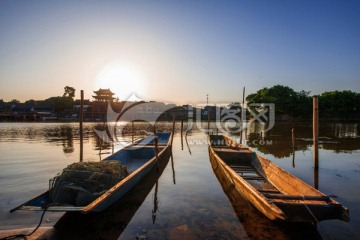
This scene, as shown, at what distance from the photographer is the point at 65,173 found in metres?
5.65

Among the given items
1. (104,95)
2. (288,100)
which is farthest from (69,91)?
(288,100)

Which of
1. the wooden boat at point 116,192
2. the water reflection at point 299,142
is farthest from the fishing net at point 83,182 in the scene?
the water reflection at point 299,142

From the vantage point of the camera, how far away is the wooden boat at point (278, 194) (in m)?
3.96

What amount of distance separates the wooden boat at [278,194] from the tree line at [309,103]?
155ft

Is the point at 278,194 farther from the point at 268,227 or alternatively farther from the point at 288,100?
the point at 288,100

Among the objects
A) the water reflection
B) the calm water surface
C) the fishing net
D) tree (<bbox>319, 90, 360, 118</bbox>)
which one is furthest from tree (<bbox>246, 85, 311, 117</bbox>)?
the fishing net

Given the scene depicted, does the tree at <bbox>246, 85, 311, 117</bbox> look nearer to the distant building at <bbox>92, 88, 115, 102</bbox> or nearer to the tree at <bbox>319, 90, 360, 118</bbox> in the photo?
the tree at <bbox>319, 90, 360, 118</bbox>

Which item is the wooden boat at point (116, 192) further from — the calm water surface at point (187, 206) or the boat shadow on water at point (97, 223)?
the calm water surface at point (187, 206)

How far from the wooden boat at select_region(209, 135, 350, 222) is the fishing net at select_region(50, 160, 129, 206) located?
360 centimetres

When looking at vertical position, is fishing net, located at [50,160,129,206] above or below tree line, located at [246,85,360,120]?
below

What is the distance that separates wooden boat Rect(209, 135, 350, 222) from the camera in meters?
3.96

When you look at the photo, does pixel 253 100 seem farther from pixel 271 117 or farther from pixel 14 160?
pixel 14 160

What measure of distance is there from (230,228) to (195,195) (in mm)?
2313

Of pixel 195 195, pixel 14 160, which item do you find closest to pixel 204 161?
pixel 195 195
